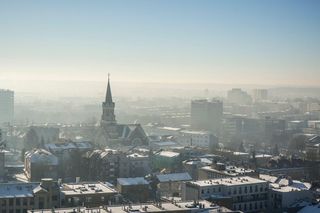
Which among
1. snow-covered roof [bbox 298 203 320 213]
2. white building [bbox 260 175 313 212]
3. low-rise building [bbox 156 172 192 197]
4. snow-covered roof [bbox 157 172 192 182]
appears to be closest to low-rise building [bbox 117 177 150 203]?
low-rise building [bbox 156 172 192 197]

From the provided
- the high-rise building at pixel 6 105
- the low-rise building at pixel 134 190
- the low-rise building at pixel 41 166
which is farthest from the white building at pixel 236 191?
the high-rise building at pixel 6 105

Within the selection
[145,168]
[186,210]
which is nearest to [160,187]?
[145,168]

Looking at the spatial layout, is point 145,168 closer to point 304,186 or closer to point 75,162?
point 75,162

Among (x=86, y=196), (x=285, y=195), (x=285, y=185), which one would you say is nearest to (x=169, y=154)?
(x=285, y=185)

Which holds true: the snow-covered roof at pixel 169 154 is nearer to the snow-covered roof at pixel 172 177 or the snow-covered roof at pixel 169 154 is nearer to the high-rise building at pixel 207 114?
the snow-covered roof at pixel 172 177

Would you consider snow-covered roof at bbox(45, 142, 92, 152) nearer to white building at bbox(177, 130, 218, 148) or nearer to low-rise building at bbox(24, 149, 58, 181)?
low-rise building at bbox(24, 149, 58, 181)

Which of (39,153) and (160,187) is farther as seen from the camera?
(39,153)
